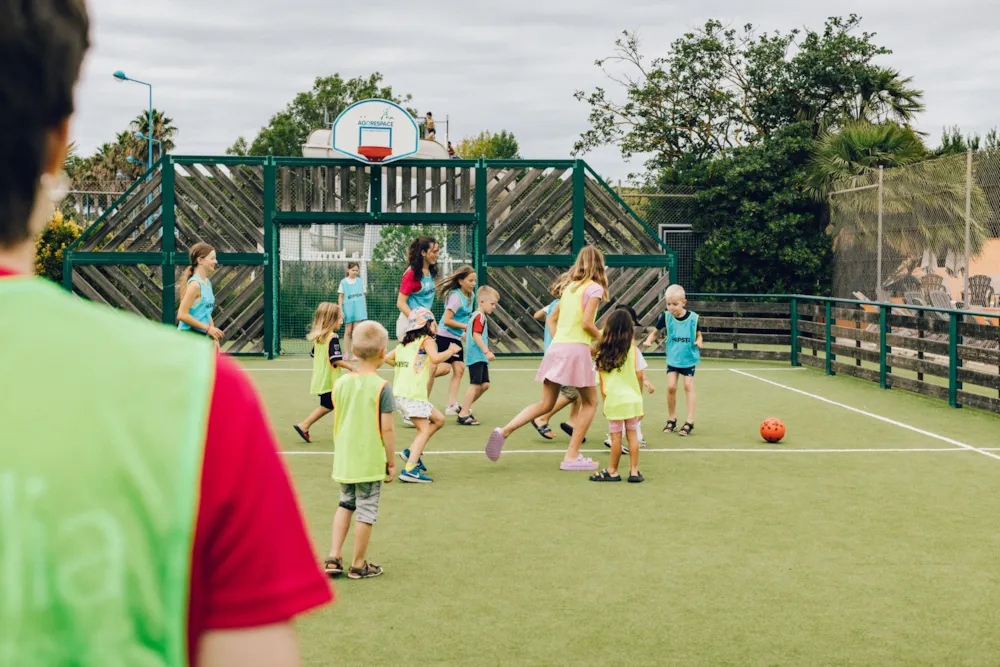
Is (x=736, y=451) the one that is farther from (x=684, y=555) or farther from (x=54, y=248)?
(x=54, y=248)

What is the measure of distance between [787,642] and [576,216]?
57.7 ft

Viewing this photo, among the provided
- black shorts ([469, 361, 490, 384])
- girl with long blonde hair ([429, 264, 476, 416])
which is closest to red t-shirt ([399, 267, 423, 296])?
girl with long blonde hair ([429, 264, 476, 416])

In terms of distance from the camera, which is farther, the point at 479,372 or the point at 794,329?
the point at 794,329

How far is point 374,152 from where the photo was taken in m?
21.9

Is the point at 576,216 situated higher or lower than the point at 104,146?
lower

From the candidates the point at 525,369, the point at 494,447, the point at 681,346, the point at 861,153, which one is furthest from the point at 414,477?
the point at 861,153

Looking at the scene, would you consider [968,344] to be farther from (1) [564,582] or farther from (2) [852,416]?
(1) [564,582]

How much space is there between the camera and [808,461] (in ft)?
34.7

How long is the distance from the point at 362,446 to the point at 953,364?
1050 centimetres

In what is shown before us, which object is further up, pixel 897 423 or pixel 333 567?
pixel 897 423

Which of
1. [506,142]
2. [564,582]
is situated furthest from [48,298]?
[506,142]

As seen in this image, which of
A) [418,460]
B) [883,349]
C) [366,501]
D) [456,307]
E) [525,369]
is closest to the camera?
[366,501]

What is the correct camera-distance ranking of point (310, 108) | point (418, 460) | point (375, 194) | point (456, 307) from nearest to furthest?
point (418, 460) < point (456, 307) < point (375, 194) < point (310, 108)

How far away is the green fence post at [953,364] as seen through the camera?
47.5ft
